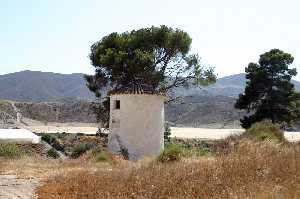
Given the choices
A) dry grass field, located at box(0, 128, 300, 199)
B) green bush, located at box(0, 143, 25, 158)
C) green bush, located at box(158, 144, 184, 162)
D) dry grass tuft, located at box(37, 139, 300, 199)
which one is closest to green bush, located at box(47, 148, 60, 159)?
green bush, located at box(0, 143, 25, 158)

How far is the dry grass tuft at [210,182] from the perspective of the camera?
8.64 m

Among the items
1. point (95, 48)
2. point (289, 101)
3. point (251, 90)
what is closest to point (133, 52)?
point (95, 48)

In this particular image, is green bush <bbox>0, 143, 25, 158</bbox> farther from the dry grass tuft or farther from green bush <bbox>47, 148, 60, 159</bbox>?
the dry grass tuft

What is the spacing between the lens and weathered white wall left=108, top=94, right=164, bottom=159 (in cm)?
2917

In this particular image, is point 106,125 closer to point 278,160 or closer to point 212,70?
point 212,70

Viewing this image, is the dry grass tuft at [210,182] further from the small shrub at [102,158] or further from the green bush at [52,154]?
the green bush at [52,154]

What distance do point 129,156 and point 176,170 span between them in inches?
686

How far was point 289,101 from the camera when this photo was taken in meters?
43.0

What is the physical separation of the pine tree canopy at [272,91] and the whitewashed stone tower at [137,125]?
14.6 meters

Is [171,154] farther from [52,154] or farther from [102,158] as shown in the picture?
[52,154]

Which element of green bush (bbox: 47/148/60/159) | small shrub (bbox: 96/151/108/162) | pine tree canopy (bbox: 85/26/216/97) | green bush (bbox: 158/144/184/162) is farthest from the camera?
pine tree canopy (bbox: 85/26/216/97)

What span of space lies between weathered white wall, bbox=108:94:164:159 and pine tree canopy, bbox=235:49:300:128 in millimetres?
14625

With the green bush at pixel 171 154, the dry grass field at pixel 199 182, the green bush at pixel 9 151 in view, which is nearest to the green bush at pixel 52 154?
the green bush at pixel 9 151

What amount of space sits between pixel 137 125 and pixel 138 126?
3.0 inches
